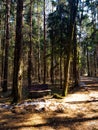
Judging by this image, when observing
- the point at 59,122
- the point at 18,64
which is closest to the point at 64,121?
the point at 59,122

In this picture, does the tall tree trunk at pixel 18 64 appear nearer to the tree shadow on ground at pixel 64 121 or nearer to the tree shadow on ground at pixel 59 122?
the tree shadow on ground at pixel 59 122

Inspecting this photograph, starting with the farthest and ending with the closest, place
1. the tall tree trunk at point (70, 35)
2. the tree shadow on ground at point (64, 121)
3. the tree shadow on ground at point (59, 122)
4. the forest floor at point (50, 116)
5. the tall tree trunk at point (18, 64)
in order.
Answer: the tall tree trunk at point (70, 35), the tall tree trunk at point (18, 64), the tree shadow on ground at point (64, 121), the forest floor at point (50, 116), the tree shadow on ground at point (59, 122)

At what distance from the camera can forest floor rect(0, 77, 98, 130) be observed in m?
9.07

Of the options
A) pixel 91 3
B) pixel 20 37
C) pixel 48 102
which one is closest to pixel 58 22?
pixel 91 3

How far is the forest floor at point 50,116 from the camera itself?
9.07m

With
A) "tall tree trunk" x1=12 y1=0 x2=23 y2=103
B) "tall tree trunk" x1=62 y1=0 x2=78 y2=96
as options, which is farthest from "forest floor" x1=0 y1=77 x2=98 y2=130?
"tall tree trunk" x1=62 y1=0 x2=78 y2=96

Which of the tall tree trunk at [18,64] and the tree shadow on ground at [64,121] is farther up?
the tall tree trunk at [18,64]

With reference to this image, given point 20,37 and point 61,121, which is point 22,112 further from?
point 20,37

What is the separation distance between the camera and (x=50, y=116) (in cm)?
1034

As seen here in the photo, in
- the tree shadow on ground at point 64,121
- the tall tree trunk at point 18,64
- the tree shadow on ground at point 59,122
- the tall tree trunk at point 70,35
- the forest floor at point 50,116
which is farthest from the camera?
the tall tree trunk at point 70,35

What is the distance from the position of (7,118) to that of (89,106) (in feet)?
14.0

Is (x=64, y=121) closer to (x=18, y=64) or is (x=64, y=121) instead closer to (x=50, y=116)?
(x=50, y=116)

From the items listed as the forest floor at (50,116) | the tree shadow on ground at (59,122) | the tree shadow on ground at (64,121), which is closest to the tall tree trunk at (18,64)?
the forest floor at (50,116)

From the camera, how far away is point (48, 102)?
1211cm
